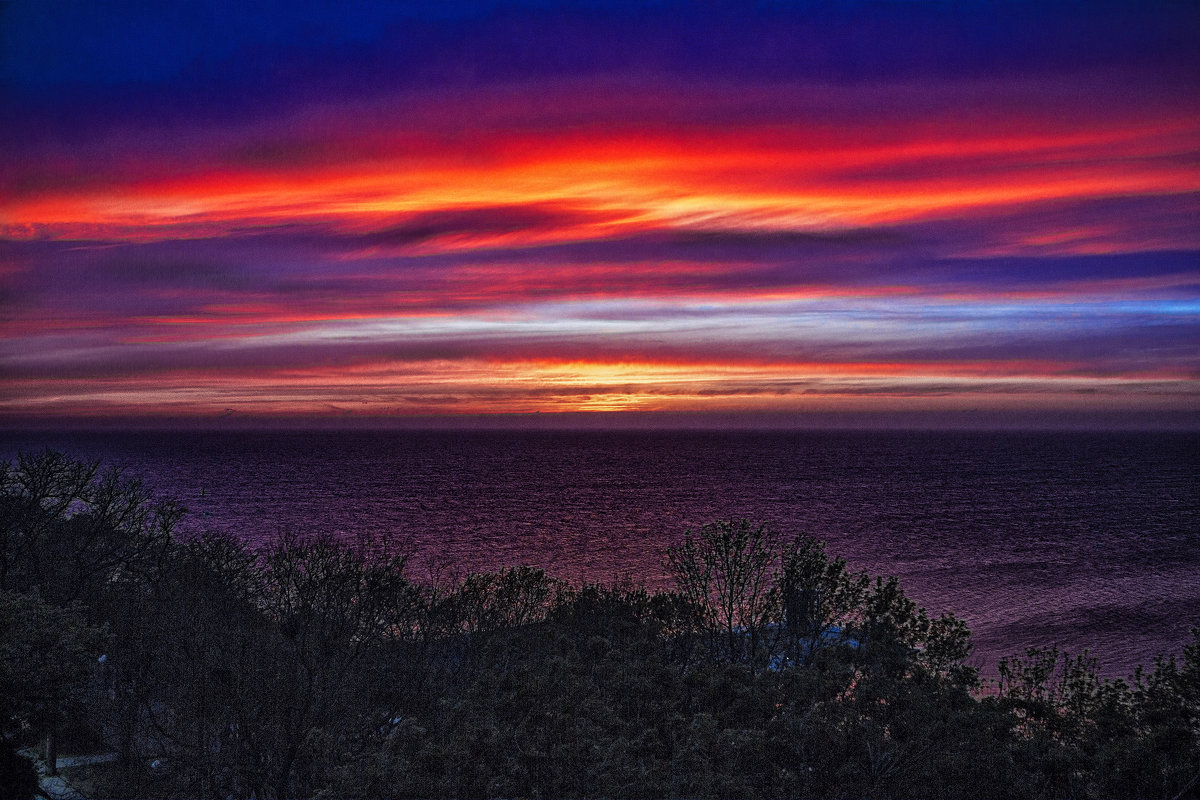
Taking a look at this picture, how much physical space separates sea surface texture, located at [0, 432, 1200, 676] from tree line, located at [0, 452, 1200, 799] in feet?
61.1

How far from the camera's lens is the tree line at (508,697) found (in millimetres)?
20141

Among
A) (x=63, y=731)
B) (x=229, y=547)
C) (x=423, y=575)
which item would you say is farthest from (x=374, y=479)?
(x=63, y=731)

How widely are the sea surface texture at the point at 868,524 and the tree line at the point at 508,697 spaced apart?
1864 cm

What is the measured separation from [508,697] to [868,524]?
93.2m

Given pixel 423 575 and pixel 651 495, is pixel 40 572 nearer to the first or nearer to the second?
pixel 423 575

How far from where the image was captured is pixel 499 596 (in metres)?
39.2

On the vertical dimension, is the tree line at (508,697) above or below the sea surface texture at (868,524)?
above

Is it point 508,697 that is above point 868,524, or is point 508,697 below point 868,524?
above

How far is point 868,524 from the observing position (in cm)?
10788

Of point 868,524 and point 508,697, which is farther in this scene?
point 868,524

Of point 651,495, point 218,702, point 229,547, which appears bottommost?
point 651,495

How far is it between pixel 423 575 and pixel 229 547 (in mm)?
28458

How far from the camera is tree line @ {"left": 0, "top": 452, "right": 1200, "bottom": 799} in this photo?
20.1 meters

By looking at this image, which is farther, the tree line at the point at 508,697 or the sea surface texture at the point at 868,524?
the sea surface texture at the point at 868,524
